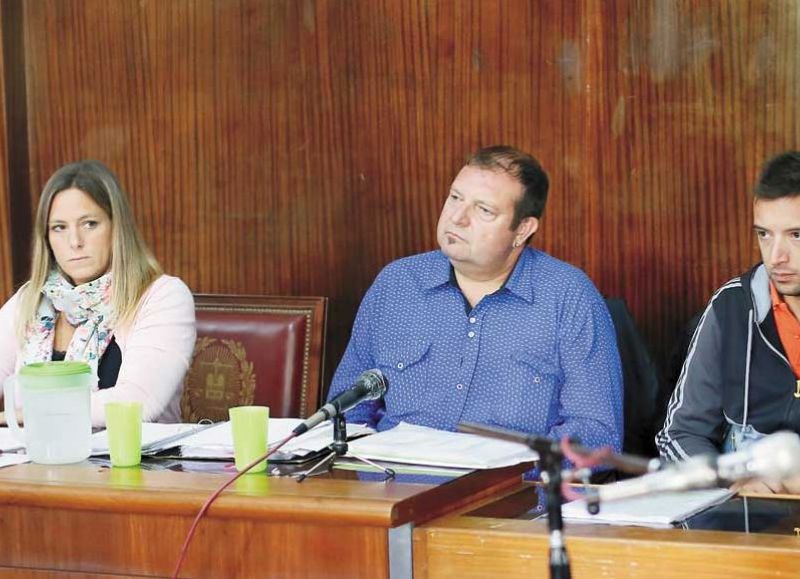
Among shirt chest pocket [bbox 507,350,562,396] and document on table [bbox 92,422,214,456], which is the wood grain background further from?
document on table [bbox 92,422,214,456]

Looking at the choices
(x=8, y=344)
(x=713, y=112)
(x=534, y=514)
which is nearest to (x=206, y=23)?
(x=8, y=344)

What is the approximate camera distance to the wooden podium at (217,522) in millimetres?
1748

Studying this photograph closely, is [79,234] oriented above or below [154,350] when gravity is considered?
above

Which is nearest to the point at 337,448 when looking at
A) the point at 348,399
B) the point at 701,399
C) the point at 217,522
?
the point at 348,399

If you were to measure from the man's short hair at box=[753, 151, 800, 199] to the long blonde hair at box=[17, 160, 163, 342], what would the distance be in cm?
135

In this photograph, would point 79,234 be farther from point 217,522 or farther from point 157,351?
point 217,522

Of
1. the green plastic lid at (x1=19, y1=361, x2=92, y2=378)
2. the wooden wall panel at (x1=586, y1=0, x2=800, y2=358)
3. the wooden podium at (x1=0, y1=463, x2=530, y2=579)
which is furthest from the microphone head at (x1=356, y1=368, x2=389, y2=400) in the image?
the wooden wall panel at (x1=586, y1=0, x2=800, y2=358)

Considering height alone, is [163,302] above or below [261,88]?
below

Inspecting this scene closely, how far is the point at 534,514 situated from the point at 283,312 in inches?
53.0

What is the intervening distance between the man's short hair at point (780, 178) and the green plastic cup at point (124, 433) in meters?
1.30

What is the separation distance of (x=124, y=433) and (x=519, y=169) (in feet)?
3.79

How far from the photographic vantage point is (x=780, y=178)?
252 cm

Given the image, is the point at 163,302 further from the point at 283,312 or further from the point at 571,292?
the point at 571,292

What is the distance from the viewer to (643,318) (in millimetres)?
3322
